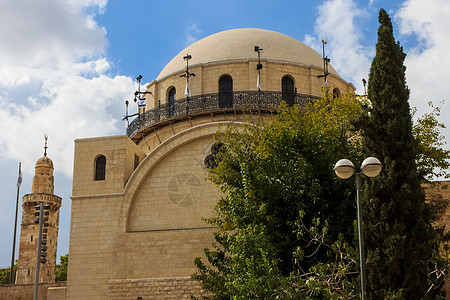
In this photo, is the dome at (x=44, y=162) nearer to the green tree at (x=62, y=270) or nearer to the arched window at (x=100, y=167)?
the arched window at (x=100, y=167)

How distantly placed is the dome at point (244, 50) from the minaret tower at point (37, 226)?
8.00 meters

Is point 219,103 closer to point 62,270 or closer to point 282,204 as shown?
point 282,204

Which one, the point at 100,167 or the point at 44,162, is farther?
the point at 44,162

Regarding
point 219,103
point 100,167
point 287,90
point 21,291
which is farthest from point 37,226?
point 287,90

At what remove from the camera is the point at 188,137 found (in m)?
20.3

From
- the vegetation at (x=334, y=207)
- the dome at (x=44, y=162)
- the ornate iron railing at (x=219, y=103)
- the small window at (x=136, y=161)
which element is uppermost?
the ornate iron railing at (x=219, y=103)

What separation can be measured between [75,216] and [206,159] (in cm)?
486

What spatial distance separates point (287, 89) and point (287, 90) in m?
0.07

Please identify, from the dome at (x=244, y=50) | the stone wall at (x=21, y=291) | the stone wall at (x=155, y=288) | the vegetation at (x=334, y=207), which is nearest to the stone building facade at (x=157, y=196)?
the stone wall at (x=155, y=288)

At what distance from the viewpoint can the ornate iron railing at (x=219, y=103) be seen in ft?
74.5

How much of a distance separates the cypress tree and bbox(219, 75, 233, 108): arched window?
10.6 metres

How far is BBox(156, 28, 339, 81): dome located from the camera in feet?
80.9

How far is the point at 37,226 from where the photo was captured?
28.1 metres

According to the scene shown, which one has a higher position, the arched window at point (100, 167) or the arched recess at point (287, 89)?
the arched recess at point (287, 89)
